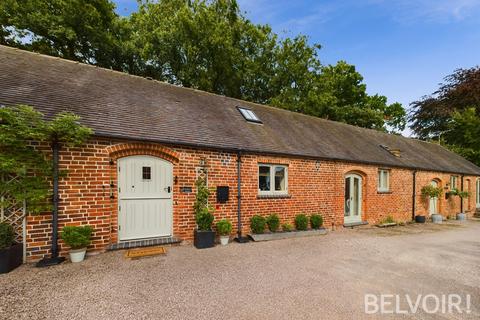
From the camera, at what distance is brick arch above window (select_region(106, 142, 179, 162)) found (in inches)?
224

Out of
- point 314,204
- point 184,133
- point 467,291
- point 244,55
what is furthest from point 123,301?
point 244,55

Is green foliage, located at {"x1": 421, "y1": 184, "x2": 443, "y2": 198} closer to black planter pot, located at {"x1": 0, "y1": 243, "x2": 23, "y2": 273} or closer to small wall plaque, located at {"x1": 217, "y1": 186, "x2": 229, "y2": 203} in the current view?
small wall plaque, located at {"x1": 217, "y1": 186, "x2": 229, "y2": 203}

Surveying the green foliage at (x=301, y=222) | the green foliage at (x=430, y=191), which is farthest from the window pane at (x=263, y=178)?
the green foliage at (x=430, y=191)

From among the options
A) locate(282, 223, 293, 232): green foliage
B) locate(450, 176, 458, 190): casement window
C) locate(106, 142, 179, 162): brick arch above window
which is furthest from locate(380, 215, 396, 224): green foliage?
locate(106, 142, 179, 162): brick arch above window

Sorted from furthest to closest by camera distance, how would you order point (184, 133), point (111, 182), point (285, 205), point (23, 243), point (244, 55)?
point (244, 55), point (285, 205), point (184, 133), point (111, 182), point (23, 243)

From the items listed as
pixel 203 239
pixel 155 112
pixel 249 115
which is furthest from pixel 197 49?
pixel 203 239

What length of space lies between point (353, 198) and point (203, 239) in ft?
24.2

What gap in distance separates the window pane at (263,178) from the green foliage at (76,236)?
496 cm

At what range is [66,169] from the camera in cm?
511

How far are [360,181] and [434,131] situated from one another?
21.8 meters

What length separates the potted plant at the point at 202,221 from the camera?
6176 mm

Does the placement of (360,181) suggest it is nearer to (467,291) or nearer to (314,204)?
(314,204)

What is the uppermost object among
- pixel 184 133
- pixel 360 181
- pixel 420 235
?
pixel 184 133

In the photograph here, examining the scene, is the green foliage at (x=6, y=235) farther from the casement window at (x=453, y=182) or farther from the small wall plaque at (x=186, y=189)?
the casement window at (x=453, y=182)
